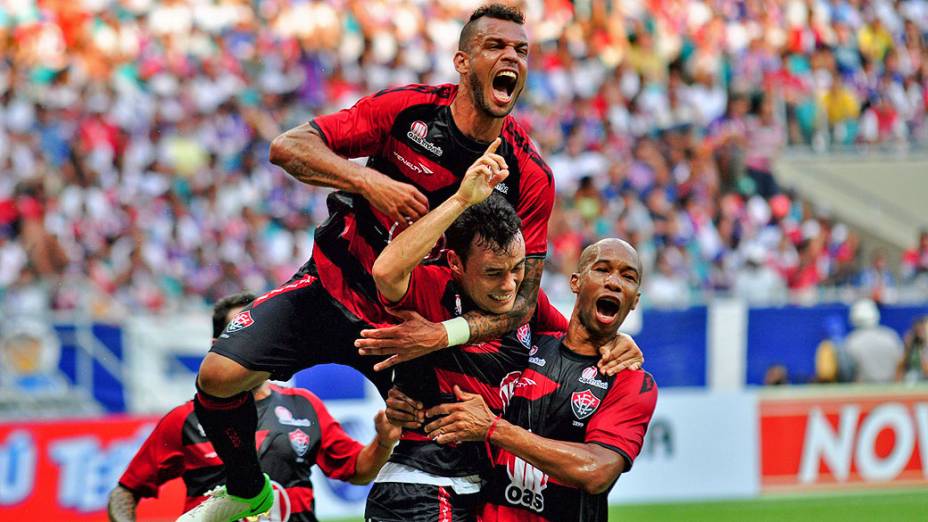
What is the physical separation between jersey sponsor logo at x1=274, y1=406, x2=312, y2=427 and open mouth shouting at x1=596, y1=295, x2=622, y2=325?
6.12ft

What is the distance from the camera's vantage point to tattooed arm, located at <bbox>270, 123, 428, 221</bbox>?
5.91m

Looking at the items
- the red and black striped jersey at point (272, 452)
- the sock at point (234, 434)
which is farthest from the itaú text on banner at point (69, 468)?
the sock at point (234, 434)

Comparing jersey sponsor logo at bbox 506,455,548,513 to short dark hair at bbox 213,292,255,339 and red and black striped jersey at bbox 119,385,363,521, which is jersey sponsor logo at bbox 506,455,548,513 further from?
short dark hair at bbox 213,292,255,339

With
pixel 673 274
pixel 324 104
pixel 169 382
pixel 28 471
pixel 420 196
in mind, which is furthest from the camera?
pixel 324 104

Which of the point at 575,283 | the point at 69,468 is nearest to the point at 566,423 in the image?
the point at 575,283

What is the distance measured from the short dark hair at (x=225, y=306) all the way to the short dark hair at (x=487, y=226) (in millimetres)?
1647

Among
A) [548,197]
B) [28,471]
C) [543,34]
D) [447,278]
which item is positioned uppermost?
[543,34]

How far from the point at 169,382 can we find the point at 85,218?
11.1ft

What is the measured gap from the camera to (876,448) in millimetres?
15211

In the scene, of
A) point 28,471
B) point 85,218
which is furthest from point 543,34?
point 28,471

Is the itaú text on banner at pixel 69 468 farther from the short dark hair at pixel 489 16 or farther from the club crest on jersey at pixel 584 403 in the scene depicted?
the short dark hair at pixel 489 16

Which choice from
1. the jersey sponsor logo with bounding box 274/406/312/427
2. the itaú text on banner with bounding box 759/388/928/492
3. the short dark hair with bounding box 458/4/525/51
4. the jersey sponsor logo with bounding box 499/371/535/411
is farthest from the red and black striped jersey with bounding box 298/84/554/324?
the itaú text on banner with bounding box 759/388/928/492

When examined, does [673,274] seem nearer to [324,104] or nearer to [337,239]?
[324,104]

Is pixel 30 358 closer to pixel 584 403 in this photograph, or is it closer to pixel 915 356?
pixel 584 403
